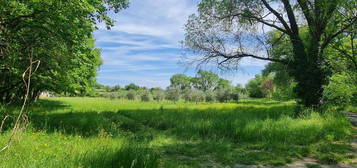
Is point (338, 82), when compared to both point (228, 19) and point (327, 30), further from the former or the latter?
point (228, 19)

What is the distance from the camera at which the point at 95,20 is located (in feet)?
38.9

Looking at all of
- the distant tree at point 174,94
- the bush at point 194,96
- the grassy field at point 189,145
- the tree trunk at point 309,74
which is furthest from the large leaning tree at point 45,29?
the distant tree at point 174,94

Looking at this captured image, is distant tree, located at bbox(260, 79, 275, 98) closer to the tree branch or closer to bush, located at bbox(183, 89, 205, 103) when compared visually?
bush, located at bbox(183, 89, 205, 103)

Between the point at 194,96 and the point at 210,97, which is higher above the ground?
the point at 194,96

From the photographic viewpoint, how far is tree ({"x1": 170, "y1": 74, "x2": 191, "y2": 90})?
142950mm

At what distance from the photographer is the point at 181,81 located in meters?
147

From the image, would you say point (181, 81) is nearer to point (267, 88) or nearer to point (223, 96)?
point (267, 88)

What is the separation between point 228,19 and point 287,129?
32.0ft

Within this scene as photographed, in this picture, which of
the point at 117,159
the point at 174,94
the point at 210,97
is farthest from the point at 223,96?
the point at 117,159

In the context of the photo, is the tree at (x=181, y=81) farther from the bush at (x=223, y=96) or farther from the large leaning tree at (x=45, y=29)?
the large leaning tree at (x=45, y=29)

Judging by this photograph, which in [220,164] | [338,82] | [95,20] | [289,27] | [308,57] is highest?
[289,27]

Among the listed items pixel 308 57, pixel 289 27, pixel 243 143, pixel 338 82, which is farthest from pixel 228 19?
pixel 243 143

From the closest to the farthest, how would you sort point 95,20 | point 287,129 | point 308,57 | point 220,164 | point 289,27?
point 220,164
point 287,129
point 95,20
point 308,57
point 289,27

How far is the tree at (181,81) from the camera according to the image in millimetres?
142950
